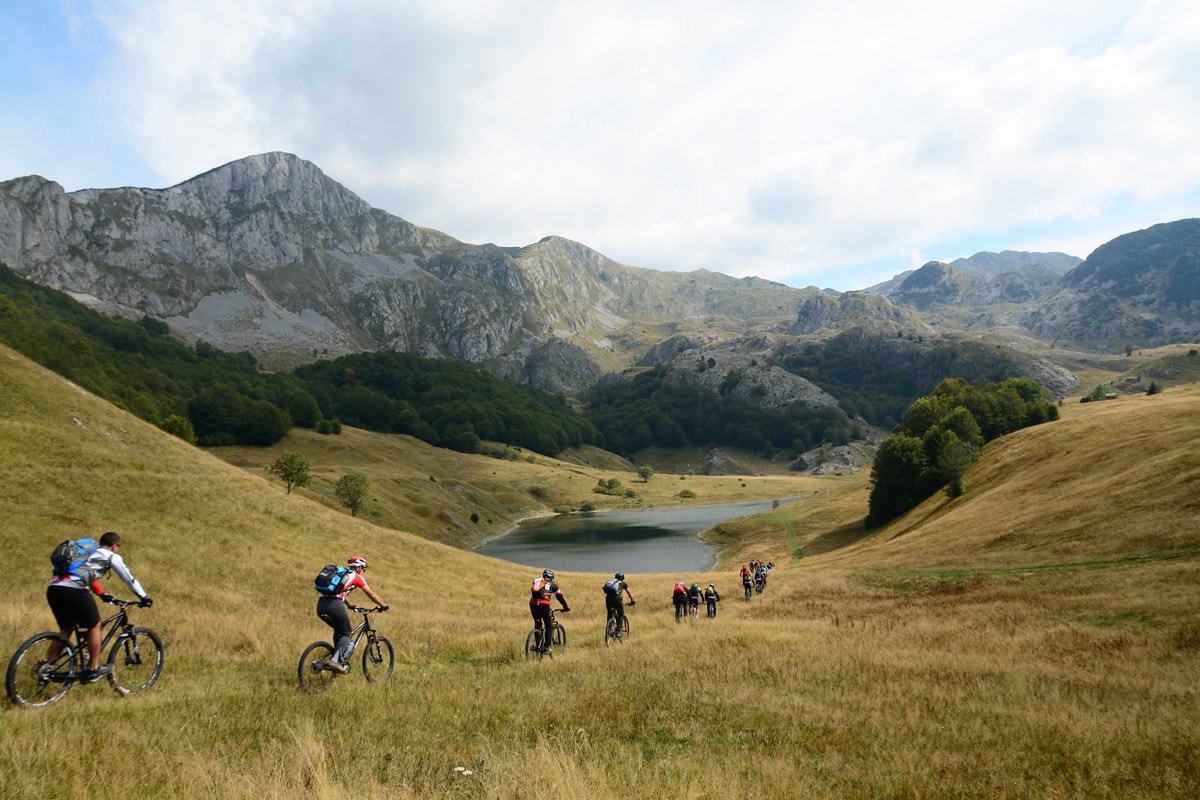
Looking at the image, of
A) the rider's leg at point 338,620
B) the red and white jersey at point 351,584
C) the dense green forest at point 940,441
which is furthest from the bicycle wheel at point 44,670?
the dense green forest at point 940,441

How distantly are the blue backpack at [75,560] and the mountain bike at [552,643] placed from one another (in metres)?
12.2

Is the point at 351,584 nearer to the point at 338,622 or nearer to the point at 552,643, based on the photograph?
the point at 338,622

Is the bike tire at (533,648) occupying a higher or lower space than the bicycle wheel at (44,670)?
lower

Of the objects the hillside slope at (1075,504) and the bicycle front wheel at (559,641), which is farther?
the hillside slope at (1075,504)

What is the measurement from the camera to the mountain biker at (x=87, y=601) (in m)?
11.4

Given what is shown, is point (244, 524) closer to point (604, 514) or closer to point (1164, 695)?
point (1164, 695)

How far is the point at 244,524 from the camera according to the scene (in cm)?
3978

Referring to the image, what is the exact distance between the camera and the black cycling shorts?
11375 mm

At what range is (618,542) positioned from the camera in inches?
4498

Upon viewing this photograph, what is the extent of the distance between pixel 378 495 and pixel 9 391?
210 ft

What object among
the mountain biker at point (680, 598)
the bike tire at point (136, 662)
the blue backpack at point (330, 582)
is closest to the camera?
the bike tire at point (136, 662)

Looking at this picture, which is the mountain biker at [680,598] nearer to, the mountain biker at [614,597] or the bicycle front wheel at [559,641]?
the mountain biker at [614,597]

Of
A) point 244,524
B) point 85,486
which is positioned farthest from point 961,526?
point 85,486

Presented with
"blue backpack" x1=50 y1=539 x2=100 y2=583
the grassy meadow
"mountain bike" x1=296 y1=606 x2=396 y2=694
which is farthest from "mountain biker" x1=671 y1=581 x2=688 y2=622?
"blue backpack" x1=50 y1=539 x2=100 y2=583
